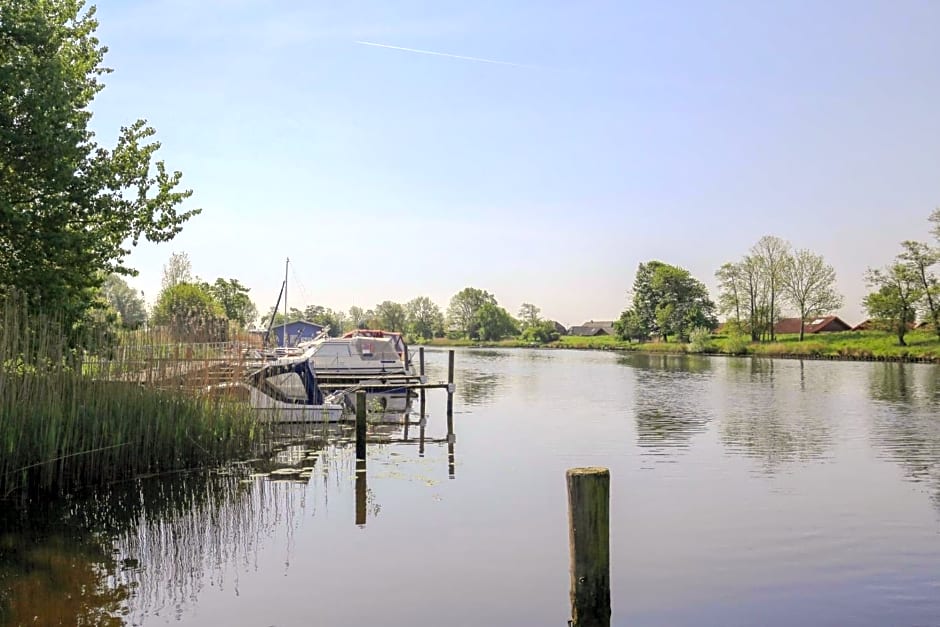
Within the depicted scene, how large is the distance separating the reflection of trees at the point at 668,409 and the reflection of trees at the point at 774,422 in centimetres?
118

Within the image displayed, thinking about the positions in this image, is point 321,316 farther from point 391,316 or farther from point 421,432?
point 421,432

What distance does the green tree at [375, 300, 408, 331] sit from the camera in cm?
14412

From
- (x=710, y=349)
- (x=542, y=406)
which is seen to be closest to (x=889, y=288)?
(x=710, y=349)

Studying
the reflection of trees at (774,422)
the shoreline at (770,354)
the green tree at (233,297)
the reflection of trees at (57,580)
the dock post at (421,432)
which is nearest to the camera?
the reflection of trees at (57,580)

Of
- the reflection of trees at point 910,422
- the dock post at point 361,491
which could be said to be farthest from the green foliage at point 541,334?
the dock post at point 361,491

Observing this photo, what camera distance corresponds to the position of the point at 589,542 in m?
7.52

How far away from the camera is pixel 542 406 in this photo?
3500 centimetres

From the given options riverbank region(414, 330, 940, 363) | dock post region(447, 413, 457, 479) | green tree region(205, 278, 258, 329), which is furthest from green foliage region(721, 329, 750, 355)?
dock post region(447, 413, 457, 479)

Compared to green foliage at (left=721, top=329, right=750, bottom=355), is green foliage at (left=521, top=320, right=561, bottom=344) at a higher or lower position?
higher

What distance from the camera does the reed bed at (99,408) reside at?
12.4m

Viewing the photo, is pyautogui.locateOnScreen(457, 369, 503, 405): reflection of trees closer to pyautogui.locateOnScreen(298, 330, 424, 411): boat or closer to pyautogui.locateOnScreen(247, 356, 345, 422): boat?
pyautogui.locateOnScreen(298, 330, 424, 411): boat

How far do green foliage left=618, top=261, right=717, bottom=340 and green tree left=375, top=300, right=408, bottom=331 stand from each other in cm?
4334

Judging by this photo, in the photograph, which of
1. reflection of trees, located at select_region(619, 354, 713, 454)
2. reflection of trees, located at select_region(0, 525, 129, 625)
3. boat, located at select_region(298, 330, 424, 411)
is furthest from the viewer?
boat, located at select_region(298, 330, 424, 411)

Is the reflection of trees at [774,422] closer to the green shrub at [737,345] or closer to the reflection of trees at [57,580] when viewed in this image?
the reflection of trees at [57,580]
